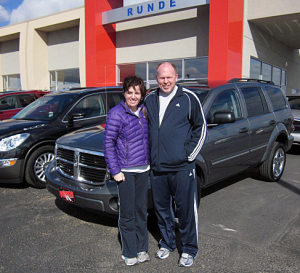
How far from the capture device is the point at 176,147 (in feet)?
9.21

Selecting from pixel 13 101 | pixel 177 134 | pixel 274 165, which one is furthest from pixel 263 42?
pixel 177 134

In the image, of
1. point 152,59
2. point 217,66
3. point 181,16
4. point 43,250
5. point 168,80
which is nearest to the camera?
point 168,80

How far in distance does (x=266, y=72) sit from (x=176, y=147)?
47.5 feet

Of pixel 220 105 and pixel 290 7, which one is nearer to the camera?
pixel 220 105

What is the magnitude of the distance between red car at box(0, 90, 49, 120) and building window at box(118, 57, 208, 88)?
11.6 feet

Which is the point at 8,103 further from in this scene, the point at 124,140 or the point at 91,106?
the point at 124,140

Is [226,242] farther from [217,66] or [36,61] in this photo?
[36,61]

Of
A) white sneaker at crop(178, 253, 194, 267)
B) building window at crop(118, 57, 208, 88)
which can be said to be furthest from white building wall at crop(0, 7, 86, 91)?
white sneaker at crop(178, 253, 194, 267)

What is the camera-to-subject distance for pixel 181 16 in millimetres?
13836

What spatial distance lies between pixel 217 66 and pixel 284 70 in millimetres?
8193

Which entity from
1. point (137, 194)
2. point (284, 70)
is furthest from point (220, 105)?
point (284, 70)

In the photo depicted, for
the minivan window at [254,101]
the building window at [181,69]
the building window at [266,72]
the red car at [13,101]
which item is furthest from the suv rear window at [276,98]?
the building window at [266,72]

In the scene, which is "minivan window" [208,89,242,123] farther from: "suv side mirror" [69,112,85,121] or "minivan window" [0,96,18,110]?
"minivan window" [0,96,18,110]

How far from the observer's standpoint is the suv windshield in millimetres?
5922
